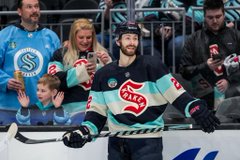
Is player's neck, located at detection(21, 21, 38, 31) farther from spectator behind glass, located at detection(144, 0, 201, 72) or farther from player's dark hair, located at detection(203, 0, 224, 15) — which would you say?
player's dark hair, located at detection(203, 0, 224, 15)

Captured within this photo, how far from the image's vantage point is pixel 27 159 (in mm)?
7781

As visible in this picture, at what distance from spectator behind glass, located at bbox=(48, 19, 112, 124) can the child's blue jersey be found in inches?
13.7

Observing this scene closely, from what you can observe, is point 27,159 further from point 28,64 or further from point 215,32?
point 215,32

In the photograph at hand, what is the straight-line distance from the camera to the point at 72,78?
26.6 ft

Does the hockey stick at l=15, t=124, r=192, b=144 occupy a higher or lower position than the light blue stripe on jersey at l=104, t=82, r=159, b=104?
lower

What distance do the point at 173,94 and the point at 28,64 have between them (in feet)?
6.91

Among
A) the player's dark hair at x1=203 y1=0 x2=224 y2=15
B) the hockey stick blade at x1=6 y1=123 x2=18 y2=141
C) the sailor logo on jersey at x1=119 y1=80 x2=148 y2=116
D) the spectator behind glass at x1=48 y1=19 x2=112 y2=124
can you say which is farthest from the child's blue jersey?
the sailor logo on jersey at x1=119 y1=80 x2=148 y2=116

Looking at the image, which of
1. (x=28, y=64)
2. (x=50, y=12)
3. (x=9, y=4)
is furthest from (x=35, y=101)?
(x=9, y=4)

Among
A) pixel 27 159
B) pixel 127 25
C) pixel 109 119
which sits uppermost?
pixel 127 25

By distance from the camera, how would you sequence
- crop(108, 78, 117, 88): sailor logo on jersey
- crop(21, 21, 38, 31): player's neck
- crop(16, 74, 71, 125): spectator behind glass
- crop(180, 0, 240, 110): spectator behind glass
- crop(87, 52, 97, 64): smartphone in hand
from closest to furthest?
crop(108, 78, 117, 88): sailor logo on jersey → crop(16, 74, 71, 125): spectator behind glass → crop(87, 52, 97, 64): smartphone in hand → crop(180, 0, 240, 110): spectator behind glass → crop(21, 21, 38, 31): player's neck

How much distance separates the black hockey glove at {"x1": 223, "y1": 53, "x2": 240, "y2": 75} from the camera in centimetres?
853

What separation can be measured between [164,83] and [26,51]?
213 centimetres

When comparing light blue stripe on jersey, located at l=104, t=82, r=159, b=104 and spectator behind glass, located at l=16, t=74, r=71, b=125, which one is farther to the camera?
spectator behind glass, located at l=16, t=74, r=71, b=125

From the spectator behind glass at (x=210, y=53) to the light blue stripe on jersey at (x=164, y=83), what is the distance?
153cm
